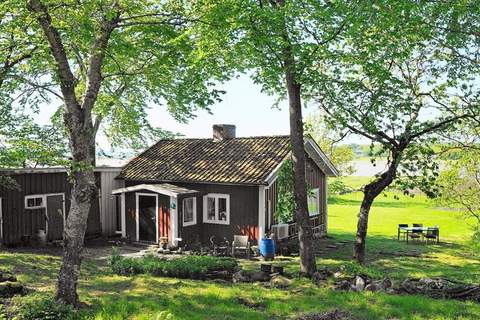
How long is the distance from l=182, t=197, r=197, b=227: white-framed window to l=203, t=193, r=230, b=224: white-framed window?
19.3 inches

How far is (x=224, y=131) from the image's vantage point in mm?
26703

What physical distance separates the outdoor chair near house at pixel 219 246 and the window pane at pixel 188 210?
1462 mm

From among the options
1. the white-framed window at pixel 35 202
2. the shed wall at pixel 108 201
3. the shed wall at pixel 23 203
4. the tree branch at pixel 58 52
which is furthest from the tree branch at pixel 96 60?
the shed wall at pixel 108 201

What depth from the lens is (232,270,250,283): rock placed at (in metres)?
15.1

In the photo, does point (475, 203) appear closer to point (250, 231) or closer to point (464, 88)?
point (464, 88)

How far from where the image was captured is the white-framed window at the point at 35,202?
22.6 meters

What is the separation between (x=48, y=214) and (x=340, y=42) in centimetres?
1659

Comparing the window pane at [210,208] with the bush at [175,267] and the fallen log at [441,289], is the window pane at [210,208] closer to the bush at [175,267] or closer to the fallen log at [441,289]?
the bush at [175,267]

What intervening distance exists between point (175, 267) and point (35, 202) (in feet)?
34.7

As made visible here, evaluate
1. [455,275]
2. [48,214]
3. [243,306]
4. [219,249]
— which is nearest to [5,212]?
[48,214]

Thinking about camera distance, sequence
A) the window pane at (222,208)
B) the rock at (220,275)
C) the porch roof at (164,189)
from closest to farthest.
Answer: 1. the rock at (220,275)
2. the porch roof at (164,189)
3. the window pane at (222,208)

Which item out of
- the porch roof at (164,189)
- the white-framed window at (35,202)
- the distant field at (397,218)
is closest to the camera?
the porch roof at (164,189)

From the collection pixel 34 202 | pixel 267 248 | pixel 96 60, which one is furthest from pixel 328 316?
pixel 34 202

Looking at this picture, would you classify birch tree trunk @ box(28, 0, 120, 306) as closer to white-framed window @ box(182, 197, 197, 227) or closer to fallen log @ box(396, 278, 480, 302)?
fallen log @ box(396, 278, 480, 302)
